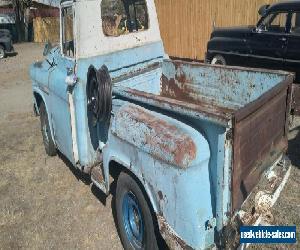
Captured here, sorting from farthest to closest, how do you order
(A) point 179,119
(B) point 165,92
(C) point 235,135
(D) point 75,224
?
(B) point 165,92, (D) point 75,224, (A) point 179,119, (C) point 235,135

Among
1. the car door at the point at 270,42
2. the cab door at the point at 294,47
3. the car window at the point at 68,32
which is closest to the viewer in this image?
the car window at the point at 68,32

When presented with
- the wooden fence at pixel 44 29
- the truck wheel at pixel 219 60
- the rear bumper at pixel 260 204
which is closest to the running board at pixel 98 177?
the rear bumper at pixel 260 204

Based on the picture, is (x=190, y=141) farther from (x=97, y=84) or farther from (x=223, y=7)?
(x=223, y=7)

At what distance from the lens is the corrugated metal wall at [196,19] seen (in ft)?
35.5

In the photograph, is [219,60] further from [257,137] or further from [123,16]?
[257,137]

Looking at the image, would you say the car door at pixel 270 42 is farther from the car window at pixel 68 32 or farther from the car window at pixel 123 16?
the car window at pixel 68 32

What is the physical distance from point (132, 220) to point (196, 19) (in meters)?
9.95

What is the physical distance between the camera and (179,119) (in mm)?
2887

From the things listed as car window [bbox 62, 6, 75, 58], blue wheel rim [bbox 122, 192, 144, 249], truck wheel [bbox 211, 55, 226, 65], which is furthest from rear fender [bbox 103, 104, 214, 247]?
truck wheel [bbox 211, 55, 226, 65]

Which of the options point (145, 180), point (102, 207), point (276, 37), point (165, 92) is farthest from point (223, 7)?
point (145, 180)

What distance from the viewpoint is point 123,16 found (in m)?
4.69

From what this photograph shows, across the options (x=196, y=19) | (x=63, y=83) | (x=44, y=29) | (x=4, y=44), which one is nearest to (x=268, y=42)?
(x=196, y=19)

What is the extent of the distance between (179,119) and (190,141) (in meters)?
0.33

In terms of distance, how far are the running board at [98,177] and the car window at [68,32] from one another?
53.1 inches
